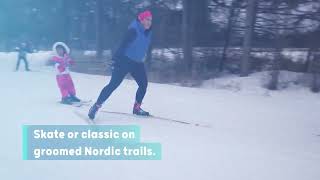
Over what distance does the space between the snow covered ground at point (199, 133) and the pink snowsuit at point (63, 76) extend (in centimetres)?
31

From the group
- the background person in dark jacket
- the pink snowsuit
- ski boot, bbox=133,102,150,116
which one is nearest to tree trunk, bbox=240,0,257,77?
the pink snowsuit

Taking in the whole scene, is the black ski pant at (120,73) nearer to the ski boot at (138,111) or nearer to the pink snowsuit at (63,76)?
the ski boot at (138,111)

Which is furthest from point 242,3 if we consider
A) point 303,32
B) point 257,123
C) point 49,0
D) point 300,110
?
point 49,0

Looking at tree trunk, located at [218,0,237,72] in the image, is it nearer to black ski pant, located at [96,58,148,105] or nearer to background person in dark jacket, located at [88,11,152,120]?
black ski pant, located at [96,58,148,105]

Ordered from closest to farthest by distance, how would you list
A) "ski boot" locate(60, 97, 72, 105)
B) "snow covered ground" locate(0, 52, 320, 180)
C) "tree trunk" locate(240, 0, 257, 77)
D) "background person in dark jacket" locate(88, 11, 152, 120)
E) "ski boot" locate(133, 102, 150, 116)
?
1. "snow covered ground" locate(0, 52, 320, 180)
2. "background person in dark jacket" locate(88, 11, 152, 120)
3. "ski boot" locate(133, 102, 150, 116)
4. "ski boot" locate(60, 97, 72, 105)
5. "tree trunk" locate(240, 0, 257, 77)

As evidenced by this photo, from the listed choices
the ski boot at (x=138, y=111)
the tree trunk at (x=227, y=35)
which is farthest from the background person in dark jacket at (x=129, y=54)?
the tree trunk at (x=227, y=35)

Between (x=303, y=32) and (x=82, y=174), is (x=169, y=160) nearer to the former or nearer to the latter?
(x=82, y=174)

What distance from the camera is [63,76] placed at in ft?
29.1

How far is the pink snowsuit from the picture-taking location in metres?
8.83

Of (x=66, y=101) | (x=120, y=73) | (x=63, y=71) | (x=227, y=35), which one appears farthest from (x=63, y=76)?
(x=227, y=35)

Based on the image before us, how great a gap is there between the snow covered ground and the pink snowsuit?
31cm

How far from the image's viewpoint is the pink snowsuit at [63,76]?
8828 mm

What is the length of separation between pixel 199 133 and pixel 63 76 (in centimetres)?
355

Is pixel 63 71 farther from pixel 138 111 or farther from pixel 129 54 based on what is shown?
pixel 129 54
